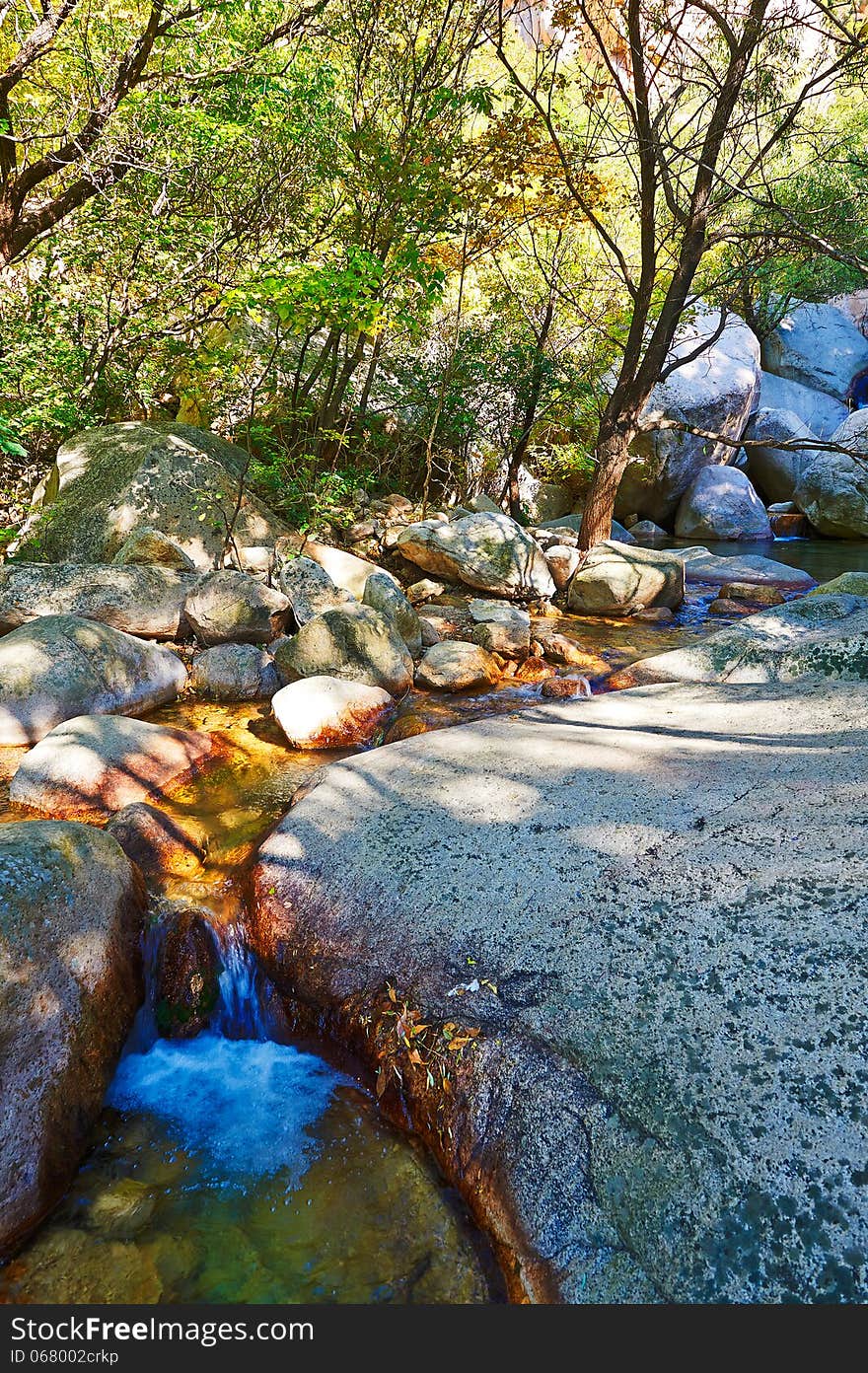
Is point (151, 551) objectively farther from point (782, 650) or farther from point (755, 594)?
point (755, 594)

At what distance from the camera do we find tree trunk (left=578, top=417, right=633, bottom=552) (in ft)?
31.7

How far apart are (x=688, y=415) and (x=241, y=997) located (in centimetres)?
1508

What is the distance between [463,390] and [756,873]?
10845mm

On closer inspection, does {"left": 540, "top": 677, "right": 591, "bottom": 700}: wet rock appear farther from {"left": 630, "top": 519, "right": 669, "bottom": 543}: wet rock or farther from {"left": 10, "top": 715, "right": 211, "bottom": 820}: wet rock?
{"left": 630, "top": 519, "right": 669, "bottom": 543}: wet rock

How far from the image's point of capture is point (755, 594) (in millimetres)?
9164

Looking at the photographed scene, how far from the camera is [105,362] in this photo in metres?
8.70

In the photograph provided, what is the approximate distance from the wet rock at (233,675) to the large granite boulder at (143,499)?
2266 millimetres

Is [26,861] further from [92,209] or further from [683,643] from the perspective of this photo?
[92,209]

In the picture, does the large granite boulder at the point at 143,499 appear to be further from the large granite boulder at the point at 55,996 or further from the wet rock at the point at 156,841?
the large granite boulder at the point at 55,996

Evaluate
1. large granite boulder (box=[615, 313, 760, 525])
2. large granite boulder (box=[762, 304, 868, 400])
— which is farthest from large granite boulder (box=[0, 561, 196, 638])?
large granite boulder (box=[762, 304, 868, 400])

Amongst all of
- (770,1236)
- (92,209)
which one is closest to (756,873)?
(770,1236)

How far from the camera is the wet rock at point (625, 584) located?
8.71 meters

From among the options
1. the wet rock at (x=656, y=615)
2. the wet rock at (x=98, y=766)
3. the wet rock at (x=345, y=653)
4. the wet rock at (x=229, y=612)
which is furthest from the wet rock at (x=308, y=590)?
the wet rock at (x=656, y=615)

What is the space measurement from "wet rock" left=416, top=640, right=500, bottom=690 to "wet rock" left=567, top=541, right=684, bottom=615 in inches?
112
